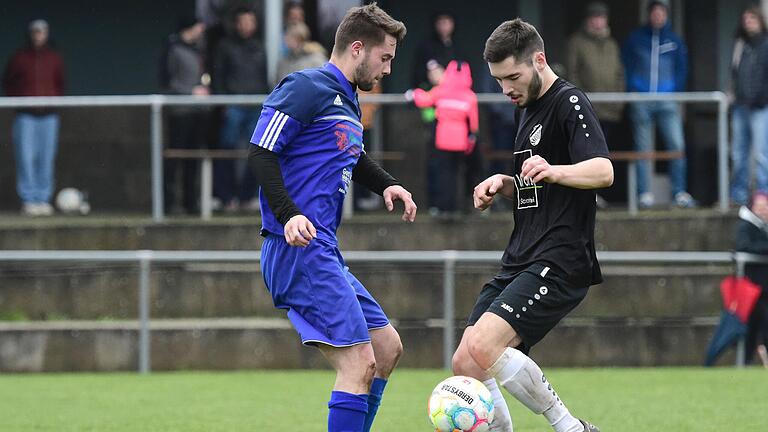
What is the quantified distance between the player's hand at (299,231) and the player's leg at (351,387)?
538mm

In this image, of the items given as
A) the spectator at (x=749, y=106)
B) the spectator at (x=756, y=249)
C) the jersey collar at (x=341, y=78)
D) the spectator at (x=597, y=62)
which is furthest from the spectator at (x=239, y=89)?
the jersey collar at (x=341, y=78)

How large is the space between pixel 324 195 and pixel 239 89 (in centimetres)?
855

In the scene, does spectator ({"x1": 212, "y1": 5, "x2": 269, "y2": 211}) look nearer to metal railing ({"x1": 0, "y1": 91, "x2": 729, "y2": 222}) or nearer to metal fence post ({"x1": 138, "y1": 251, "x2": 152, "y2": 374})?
metal railing ({"x1": 0, "y1": 91, "x2": 729, "y2": 222})

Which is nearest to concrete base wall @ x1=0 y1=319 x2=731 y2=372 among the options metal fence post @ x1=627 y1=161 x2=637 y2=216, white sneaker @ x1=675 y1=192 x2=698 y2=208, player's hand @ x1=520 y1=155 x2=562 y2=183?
metal fence post @ x1=627 y1=161 x2=637 y2=216

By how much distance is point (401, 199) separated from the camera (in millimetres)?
7133

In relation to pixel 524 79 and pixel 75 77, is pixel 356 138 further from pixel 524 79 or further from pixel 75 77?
pixel 75 77

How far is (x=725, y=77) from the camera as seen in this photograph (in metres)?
18.5

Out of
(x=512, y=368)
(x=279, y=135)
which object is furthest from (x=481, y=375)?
(x=279, y=135)

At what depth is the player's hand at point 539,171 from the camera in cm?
646

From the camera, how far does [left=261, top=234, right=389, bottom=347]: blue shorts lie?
6535 mm

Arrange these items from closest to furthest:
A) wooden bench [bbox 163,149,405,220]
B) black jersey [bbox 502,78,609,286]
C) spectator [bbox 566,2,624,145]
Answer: black jersey [bbox 502,78,609,286] → wooden bench [bbox 163,149,405,220] → spectator [bbox 566,2,624,145]

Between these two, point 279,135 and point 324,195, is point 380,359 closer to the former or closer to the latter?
point 324,195

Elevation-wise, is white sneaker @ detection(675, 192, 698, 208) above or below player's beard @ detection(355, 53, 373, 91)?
below

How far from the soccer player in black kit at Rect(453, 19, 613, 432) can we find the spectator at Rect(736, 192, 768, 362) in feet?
22.6
